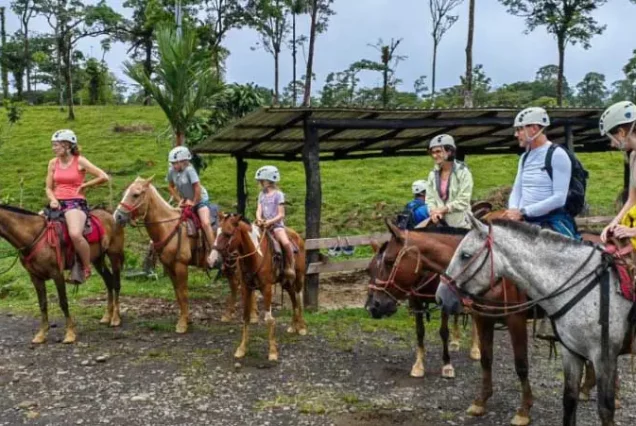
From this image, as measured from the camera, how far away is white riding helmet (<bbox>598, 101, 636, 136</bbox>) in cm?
426

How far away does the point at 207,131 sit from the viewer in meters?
13.3

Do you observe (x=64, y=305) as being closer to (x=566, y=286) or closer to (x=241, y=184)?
(x=241, y=184)

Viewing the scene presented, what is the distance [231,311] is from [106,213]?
2427mm

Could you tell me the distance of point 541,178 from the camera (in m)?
5.10

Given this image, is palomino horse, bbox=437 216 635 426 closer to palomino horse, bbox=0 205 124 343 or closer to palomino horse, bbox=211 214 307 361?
palomino horse, bbox=211 214 307 361

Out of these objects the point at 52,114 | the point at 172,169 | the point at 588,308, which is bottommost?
the point at 588,308

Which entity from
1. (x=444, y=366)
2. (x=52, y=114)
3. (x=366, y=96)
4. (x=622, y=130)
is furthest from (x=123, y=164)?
(x=366, y=96)

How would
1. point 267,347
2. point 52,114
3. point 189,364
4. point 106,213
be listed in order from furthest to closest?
point 52,114
point 106,213
point 267,347
point 189,364

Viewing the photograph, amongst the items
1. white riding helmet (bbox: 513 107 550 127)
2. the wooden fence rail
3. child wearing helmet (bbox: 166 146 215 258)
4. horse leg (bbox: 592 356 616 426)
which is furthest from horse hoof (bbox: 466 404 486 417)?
child wearing helmet (bbox: 166 146 215 258)

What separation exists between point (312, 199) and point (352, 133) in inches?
71.2

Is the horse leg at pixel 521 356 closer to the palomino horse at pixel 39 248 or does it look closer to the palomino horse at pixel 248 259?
the palomino horse at pixel 248 259

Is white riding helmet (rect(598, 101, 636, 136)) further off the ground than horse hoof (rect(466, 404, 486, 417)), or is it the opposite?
white riding helmet (rect(598, 101, 636, 136))

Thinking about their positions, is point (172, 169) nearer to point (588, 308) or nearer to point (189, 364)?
point (189, 364)

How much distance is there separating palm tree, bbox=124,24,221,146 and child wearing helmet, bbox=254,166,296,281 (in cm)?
354
